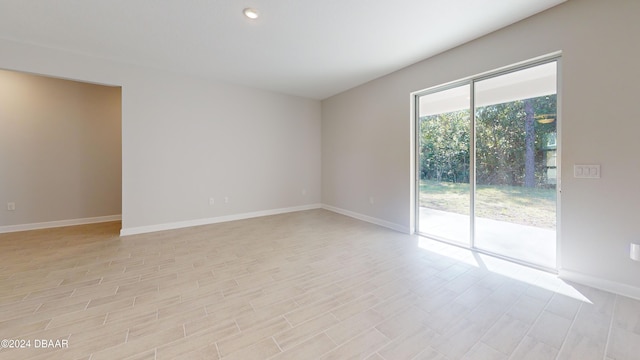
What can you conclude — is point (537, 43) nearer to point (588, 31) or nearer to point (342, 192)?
point (588, 31)

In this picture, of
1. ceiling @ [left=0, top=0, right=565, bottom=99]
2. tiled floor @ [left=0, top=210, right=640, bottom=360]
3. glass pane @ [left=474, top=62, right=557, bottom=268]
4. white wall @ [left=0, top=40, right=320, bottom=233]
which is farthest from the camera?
white wall @ [left=0, top=40, right=320, bottom=233]

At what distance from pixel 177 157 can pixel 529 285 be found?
526cm

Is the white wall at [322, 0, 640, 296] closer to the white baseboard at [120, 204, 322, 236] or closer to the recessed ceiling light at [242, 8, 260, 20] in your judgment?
the recessed ceiling light at [242, 8, 260, 20]

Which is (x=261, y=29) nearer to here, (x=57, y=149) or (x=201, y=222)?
(x=201, y=222)

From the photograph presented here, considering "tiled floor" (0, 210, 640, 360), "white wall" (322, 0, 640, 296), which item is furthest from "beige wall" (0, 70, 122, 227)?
"white wall" (322, 0, 640, 296)

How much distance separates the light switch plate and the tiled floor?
1059 millimetres

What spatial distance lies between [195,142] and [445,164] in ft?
14.5

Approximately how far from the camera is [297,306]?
1879mm

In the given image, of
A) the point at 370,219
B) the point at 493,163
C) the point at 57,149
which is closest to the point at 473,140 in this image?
the point at 493,163

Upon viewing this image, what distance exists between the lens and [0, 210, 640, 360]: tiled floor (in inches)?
56.8

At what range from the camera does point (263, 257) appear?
2.88 meters

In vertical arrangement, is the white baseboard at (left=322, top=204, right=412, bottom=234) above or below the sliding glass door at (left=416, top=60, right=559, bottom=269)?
below

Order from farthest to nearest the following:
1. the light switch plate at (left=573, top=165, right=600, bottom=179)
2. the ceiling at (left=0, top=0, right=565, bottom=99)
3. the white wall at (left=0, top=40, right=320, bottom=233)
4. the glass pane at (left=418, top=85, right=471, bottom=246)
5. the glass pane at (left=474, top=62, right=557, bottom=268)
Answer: the white wall at (left=0, top=40, right=320, bottom=233) → the glass pane at (left=418, top=85, right=471, bottom=246) → the glass pane at (left=474, top=62, right=557, bottom=268) → the ceiling at (left=0, top=0, right=565, bottom=99) → the light switch plate at (left=573, top=165, right=600, bottom=179)

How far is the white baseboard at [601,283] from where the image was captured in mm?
1957
